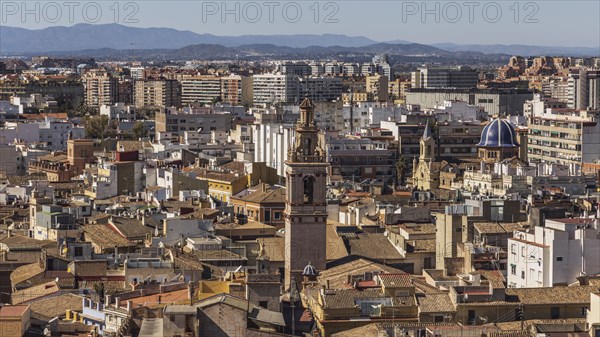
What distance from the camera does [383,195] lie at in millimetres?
54969

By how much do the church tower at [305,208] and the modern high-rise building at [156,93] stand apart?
127031 millimetres

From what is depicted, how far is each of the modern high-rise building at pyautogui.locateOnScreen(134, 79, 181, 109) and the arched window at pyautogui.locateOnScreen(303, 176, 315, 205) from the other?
417ft

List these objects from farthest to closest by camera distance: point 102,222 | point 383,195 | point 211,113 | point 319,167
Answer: point 211,113
point 383,195
point 102,222
point 319,167

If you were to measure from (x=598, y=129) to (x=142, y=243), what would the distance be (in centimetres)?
4121

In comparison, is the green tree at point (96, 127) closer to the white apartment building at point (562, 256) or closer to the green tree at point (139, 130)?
the green tree at point (139, 130)

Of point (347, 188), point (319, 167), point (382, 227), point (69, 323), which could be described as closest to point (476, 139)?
point (347, 188)

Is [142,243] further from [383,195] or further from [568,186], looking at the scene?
[568,186]

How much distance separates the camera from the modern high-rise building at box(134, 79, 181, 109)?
164 metres

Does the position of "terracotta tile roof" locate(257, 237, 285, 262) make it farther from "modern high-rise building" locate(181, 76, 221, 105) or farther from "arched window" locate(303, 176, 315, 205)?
"modern high-rise building" locate(181, 76, 221, 105)

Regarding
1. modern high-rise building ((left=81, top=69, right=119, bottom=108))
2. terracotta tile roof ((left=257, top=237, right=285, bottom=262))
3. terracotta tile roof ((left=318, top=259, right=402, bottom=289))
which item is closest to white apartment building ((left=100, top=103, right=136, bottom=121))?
modern high-rise building ((left=81, top=69, right=119, bottom=108))

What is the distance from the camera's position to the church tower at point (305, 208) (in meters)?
35.8

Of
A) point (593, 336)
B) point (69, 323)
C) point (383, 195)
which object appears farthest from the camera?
point (383, 195)

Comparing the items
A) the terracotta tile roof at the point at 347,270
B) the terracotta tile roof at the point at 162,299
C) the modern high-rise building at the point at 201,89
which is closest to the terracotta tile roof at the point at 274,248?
the terracotta tile roof at the point at 347,270

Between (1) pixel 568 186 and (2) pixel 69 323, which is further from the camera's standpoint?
(1) pixel 568 186
